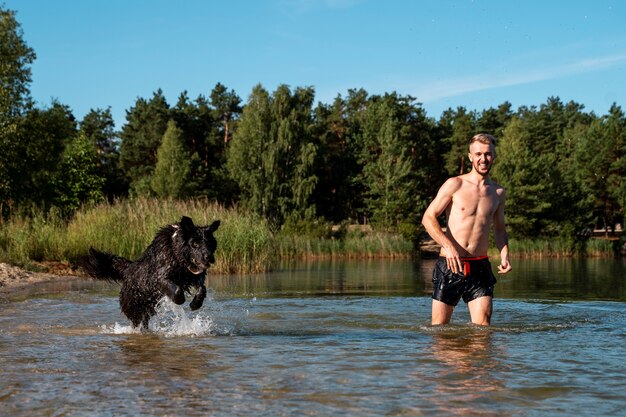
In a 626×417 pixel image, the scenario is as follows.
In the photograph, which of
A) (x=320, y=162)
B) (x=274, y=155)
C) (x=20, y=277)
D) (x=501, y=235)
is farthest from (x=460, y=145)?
(x=501, y=235)

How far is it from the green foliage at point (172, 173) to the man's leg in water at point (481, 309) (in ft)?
195

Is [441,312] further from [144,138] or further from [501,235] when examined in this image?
[144,138]

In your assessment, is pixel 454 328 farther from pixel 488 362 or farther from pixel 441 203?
pixel 488 362

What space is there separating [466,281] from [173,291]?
11.6ft

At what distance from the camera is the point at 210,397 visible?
5.69 m

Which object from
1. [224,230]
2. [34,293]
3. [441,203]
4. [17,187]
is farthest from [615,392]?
[17,187]

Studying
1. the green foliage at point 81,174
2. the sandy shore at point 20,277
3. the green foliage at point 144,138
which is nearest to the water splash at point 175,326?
the sandy shore at point 20,277

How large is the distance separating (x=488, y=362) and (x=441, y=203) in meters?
2.59

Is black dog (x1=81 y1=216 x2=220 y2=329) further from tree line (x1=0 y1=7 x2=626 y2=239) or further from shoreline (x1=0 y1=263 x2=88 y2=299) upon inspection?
tree line (x1=0 y1=7 x2=626 y2=239)

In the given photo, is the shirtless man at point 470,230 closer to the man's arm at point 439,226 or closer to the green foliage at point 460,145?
the man's arm at point 439,226

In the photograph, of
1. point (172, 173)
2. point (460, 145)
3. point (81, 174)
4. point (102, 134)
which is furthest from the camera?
point (102, 134)

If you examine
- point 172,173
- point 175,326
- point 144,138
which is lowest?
point 175,326

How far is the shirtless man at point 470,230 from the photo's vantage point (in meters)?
9.08

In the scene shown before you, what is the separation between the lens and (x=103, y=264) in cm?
1037
